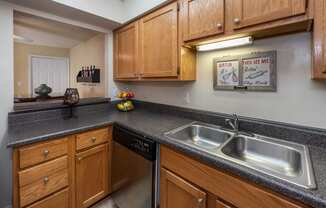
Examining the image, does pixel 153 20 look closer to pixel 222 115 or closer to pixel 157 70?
pixel 157 70

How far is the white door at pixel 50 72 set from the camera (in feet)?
15.4

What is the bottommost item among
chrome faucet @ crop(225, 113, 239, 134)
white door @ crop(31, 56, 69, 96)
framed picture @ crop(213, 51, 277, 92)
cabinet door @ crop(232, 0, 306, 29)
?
chrome faucet @ crop(225, 113, 239, 134)

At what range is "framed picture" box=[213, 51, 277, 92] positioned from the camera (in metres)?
1.30

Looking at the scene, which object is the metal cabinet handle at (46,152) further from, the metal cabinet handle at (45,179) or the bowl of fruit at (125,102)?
the bowl of fruit at (125,102)

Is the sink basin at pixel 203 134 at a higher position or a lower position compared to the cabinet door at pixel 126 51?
lower

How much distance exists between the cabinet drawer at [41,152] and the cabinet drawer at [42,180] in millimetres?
44

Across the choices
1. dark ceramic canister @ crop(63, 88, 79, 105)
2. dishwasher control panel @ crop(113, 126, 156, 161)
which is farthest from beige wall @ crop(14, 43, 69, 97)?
dishwasher control panel @ crop(113, 126, 156, 161)

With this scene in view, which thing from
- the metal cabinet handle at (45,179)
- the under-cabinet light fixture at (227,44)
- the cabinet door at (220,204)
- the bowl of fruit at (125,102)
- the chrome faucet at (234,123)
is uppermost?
the under-cabinet light fixture at (227,44)

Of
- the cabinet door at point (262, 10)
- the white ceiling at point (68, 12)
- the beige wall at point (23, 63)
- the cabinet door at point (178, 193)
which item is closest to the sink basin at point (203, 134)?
the cabinet door at point (178, 193)

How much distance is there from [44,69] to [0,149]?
401 centimetres

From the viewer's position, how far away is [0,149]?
158cm

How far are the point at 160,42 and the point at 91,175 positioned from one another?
1.50 meters

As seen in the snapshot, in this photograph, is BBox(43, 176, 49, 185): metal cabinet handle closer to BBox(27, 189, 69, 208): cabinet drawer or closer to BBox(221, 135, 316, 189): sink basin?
BBox(27, 189, 69, 208): cabinet drawer

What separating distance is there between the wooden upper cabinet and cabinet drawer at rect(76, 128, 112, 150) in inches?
66.9
